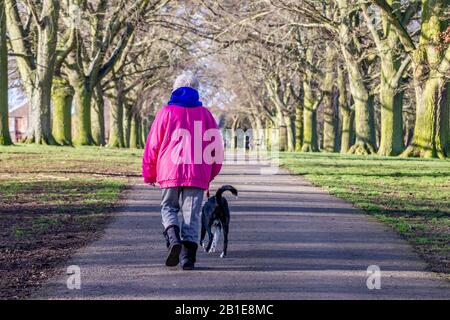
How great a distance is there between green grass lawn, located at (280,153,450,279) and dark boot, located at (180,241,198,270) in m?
2.30

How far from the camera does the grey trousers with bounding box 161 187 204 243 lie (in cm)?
908

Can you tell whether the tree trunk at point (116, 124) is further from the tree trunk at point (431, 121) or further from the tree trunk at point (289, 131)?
the tree trunk at point (431, 121)

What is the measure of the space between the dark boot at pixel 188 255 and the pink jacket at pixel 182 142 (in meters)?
0.56

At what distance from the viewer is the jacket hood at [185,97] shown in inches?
354

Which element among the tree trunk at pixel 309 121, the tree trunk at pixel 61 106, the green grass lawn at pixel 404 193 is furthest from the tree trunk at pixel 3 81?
the tree trunk at pixel 309 121

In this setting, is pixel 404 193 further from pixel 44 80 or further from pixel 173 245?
Result: pixel 44 80

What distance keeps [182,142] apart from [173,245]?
3.21 ft

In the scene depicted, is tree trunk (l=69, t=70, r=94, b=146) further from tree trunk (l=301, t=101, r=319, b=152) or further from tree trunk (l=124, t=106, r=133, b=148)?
tree trunk (l=124, t=106, r=133, b=148)

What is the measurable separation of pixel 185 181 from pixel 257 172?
1518 cm

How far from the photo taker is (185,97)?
29.5 feet

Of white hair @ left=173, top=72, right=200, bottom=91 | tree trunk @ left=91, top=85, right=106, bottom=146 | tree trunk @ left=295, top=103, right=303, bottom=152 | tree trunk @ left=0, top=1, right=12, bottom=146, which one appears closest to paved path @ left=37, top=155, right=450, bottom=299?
white hair @ left=173, top=72, right=200, bottom=91
